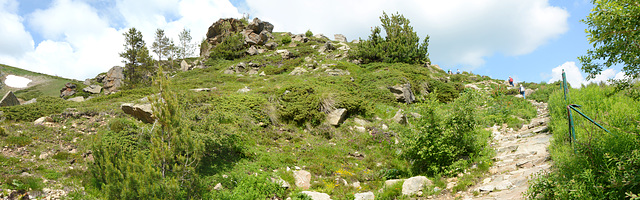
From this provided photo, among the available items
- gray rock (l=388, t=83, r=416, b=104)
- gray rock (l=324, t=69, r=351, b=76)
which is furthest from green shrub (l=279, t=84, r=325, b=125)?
gray rock (l=324, t=69, r=351, b=76)

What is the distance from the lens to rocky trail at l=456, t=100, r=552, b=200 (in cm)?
662

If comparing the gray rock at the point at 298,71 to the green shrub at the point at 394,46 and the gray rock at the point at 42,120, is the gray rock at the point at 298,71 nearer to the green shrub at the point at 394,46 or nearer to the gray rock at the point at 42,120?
the green shrub at the point at 394,46

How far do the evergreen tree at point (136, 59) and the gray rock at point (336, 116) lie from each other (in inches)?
937

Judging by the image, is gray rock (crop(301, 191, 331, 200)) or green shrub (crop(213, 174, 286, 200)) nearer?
green shrub (crop(213, 174, 286, 200))

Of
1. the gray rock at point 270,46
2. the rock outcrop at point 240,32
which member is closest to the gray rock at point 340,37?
→ the rock outcrop at point 240,32

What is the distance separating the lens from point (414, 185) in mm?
8117

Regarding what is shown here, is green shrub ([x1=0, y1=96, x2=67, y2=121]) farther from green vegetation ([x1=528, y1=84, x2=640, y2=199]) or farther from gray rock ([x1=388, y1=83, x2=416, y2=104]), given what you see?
green vegetation ([x1=528, y1=84, x2=640, y2=199])

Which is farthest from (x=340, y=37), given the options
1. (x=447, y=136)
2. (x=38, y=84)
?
(x=447, y=136)

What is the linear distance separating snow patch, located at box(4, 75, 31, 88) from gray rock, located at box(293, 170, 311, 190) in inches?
2177

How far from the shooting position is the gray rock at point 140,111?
40.5ft

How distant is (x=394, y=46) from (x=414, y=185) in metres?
21.0

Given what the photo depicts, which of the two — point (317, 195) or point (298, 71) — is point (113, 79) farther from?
point (317, 195)

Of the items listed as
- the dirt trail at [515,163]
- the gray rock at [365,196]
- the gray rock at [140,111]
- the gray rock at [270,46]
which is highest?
the gray rock at [270,46]

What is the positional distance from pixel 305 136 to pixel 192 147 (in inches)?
280
